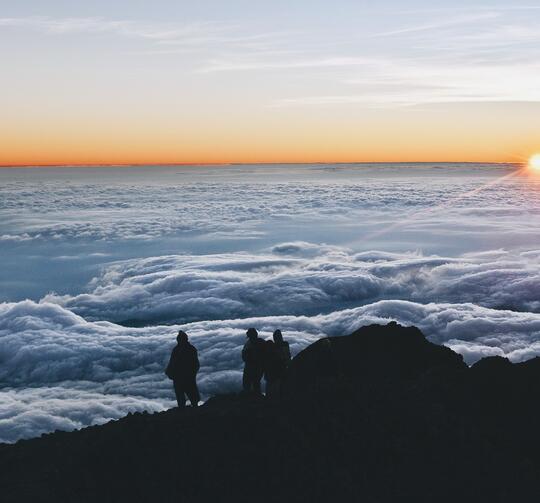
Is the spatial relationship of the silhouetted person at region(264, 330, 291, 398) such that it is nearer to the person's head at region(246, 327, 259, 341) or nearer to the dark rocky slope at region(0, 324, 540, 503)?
the person's head at region(246, 327, 259, 341)

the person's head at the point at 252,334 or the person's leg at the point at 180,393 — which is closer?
the person's head at the point at 252,334

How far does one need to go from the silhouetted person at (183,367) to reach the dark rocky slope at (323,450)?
34.1 inches

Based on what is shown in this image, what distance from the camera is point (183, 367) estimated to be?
10.7 metres

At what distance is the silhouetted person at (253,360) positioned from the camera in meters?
10.7

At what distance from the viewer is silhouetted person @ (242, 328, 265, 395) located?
35.0 ft

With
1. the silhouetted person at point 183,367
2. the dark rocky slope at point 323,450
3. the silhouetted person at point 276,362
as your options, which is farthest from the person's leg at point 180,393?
the silhouetted person at point 276,362

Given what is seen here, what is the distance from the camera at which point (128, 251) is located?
8794 centimetres

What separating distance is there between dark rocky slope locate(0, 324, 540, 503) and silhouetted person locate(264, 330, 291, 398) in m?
0.95

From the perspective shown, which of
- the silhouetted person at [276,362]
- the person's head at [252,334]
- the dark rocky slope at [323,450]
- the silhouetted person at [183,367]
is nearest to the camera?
the dark rocky slope at [323,450]

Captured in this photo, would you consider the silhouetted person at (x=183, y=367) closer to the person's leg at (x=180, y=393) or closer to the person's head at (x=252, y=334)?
the person's leg at (x=180, y=393)

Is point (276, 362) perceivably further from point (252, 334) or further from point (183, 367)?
point (183, 367)

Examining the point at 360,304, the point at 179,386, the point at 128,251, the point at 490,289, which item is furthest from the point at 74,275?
the point at 179,386

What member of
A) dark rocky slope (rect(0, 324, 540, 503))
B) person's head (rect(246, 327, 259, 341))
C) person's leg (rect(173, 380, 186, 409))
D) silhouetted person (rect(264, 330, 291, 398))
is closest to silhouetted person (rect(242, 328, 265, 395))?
person's head (rect(246, 327, 259, 341))

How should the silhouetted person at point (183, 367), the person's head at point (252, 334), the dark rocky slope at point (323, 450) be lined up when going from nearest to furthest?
the dark rocky slope at point (323, 450)
the person's head at point (252, 334)
the silhouetted person at point (183, 367)
